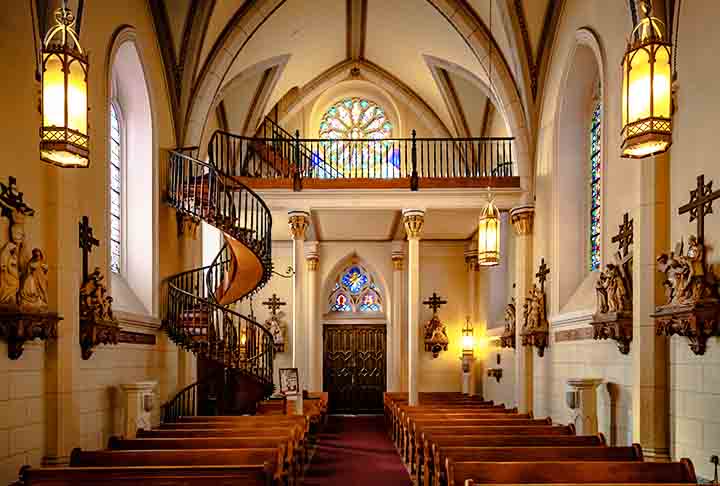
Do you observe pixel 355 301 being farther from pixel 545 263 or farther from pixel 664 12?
pixel 664 12

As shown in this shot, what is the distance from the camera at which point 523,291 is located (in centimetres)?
1537

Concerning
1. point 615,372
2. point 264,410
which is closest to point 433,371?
point 264,410

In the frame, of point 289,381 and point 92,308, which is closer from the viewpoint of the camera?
point 92,308

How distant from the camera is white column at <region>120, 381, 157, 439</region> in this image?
10.9 metres

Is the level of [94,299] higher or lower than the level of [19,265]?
lower

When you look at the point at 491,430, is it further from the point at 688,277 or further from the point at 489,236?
the point at 688,277

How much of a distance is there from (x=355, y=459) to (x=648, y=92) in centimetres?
998

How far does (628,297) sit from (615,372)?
127 centimetres

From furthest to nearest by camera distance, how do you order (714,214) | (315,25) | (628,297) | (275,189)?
1. (315,25)
2. (275,189)
3. (628,297)
4. (714,214)

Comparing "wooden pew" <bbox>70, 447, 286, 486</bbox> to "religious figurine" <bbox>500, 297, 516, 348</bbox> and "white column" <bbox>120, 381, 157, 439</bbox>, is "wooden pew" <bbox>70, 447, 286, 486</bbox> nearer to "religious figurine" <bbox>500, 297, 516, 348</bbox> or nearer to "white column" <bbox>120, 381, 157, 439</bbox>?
"white column" <bbox>120, 381, 157, 439</bbox>

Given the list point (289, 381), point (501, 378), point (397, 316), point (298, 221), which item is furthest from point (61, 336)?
point (397, 316)

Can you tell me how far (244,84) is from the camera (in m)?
18.7

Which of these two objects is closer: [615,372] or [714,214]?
[714,214]

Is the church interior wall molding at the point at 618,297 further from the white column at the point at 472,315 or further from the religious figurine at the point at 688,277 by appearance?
the white column at the point at 472,315
